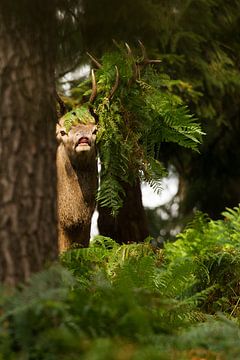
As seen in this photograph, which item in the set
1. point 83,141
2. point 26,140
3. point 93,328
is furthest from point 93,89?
point 93,328

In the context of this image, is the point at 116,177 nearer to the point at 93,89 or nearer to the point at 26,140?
the point at 93,89

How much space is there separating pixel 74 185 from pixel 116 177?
0.57 meters

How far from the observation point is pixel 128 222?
12117mm

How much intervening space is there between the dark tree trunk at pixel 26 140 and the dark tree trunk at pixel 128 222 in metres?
6.20

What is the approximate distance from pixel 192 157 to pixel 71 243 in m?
8.14

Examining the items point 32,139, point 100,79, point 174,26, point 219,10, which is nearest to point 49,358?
point 32,139

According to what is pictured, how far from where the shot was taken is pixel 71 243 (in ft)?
30.2

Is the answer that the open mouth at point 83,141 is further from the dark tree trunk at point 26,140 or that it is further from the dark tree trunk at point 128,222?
the dark tree trunk at point 26,140

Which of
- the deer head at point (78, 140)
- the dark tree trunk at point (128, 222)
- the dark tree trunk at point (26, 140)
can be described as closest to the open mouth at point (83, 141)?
the deer head at point (78, 140)

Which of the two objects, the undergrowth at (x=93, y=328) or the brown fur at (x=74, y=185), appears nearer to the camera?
the undergrowth at (x=93, y=328)

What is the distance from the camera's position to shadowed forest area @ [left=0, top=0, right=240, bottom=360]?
4.98 meters

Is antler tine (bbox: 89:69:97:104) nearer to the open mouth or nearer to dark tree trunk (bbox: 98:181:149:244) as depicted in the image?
the open mouth

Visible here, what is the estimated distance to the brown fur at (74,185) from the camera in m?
9.08

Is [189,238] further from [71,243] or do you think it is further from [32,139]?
[32,139]
